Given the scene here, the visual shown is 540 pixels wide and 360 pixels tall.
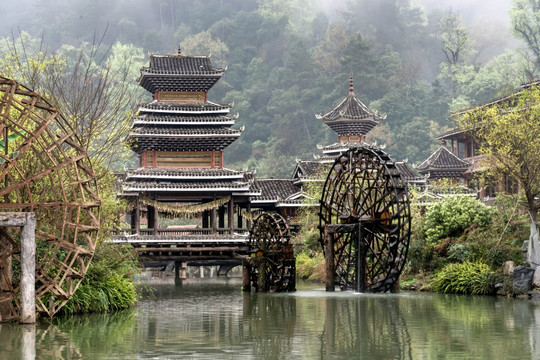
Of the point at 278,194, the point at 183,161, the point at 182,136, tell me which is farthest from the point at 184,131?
the point at 278,194

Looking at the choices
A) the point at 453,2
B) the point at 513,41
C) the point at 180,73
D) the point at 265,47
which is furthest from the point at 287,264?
the point at 453,2

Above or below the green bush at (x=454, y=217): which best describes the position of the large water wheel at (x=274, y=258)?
below

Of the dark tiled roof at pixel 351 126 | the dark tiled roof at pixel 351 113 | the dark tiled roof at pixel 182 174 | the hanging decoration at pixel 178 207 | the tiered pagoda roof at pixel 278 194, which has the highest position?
the dark tiled roof at pixel 351 113

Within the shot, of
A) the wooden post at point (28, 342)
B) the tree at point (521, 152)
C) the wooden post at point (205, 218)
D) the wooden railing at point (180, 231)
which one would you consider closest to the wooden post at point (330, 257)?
the tree at point (521, 152)

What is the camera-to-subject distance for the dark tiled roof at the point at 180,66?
52.5 metres

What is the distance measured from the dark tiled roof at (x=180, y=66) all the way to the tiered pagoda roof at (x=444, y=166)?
2040 centimetres

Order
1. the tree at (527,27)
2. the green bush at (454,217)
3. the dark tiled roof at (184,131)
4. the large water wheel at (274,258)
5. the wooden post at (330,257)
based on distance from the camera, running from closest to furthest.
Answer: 1. the wooden post at (330,257)
2. the large water wheel at (274,258)
3. the green bush at (454,217)
4. the dark tiled roof at (184,131)
5. the tree at (527,27)

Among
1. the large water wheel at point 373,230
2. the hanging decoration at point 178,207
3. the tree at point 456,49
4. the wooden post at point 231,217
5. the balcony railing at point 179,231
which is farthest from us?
the tree at point 456,49

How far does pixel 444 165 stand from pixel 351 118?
8.21m

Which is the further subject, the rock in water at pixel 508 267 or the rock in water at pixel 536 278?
the rock in water at pixel 508 267

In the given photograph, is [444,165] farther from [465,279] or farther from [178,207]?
[465,279]

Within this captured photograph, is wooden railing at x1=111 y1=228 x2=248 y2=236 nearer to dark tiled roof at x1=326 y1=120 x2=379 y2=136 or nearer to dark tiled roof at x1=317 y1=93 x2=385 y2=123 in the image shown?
dark tiled roof at x1=317 y1=93 x2=385 y2=123

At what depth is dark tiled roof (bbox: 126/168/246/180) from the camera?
159 feet

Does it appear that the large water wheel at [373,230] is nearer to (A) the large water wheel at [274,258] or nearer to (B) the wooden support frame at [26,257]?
(A) the large water wheel at [274,258]
